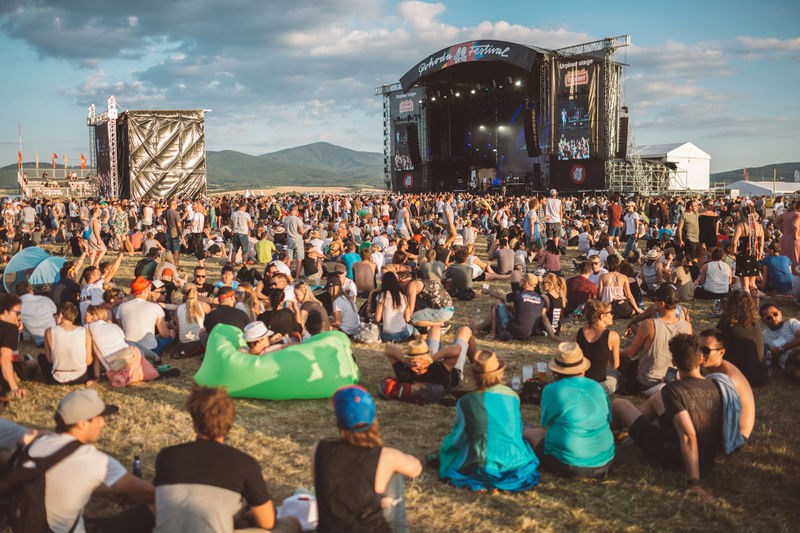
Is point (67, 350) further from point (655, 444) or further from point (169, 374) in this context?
point (655, 444)

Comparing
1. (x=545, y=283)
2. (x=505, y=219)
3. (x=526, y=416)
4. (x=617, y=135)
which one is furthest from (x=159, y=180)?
(x=526, y=416)

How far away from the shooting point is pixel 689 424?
3.98 metres

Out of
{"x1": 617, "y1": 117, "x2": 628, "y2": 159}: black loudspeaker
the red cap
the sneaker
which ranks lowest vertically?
the sneaker

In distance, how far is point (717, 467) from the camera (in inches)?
176

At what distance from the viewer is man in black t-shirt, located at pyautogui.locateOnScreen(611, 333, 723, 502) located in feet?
13.1

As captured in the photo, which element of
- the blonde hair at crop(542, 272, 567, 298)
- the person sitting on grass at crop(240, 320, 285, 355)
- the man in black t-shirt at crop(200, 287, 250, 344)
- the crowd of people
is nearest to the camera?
the crowd of people

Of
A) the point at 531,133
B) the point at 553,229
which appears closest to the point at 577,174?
the point at 531,133

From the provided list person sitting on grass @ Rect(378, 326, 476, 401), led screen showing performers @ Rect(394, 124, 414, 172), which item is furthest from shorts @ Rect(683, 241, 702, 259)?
led screen showing performers @ Rect(394, 124, 414, 172)

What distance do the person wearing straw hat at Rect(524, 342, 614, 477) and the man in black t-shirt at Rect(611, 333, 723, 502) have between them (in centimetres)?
39

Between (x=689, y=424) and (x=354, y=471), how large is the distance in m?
2.45

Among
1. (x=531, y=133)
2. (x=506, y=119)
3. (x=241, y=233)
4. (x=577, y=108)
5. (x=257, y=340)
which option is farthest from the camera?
(x=506, y=119)

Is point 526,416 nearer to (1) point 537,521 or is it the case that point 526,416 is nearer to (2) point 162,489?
(1) point 537,521

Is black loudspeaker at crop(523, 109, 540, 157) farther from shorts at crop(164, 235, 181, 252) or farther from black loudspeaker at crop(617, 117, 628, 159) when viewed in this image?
shorts at crop(164, 235, 181, 252)

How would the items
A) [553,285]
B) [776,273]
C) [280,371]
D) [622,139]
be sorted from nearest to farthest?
1. [280,371]
2. [553,285]
3. [776,273]
4. [622,139]
